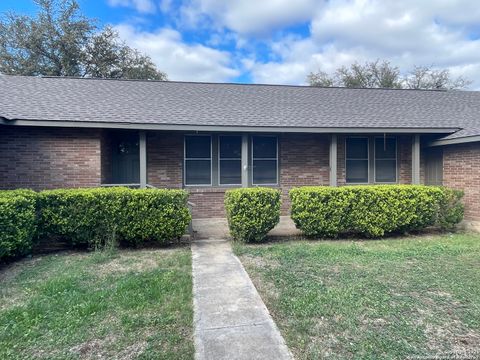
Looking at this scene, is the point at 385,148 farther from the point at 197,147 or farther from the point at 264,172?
the point at 197,147

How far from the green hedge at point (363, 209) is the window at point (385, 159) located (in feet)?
10.5

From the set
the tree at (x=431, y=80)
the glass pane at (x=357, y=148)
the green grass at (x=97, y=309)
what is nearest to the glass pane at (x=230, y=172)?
the glass pane at (x=357, y=148)

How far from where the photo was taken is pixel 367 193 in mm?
7121

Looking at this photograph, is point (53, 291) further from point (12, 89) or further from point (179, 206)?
point (12, 89)

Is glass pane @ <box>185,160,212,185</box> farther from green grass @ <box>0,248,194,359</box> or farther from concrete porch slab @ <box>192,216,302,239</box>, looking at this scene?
green grass @ <box>0,248,194,359</box>

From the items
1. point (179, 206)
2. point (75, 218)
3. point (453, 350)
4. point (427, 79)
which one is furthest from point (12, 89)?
point (427, 79)

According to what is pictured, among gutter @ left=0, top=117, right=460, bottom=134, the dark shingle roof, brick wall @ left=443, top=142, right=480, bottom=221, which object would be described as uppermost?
the dark shingle roof

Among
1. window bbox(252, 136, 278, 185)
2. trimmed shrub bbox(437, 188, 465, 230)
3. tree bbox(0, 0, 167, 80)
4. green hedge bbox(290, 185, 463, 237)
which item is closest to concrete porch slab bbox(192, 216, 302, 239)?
green hedge bbox(290, 185, 463, 237)

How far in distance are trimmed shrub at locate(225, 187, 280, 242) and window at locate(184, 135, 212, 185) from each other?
10.6 ft

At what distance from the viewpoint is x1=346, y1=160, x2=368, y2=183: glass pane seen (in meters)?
10.5

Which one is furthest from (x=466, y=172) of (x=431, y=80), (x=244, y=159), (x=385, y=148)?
(x=431, y=80)

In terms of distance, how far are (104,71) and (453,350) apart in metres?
27.1

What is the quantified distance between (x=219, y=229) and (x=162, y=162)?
289 cm

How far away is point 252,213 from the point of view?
6633mm
